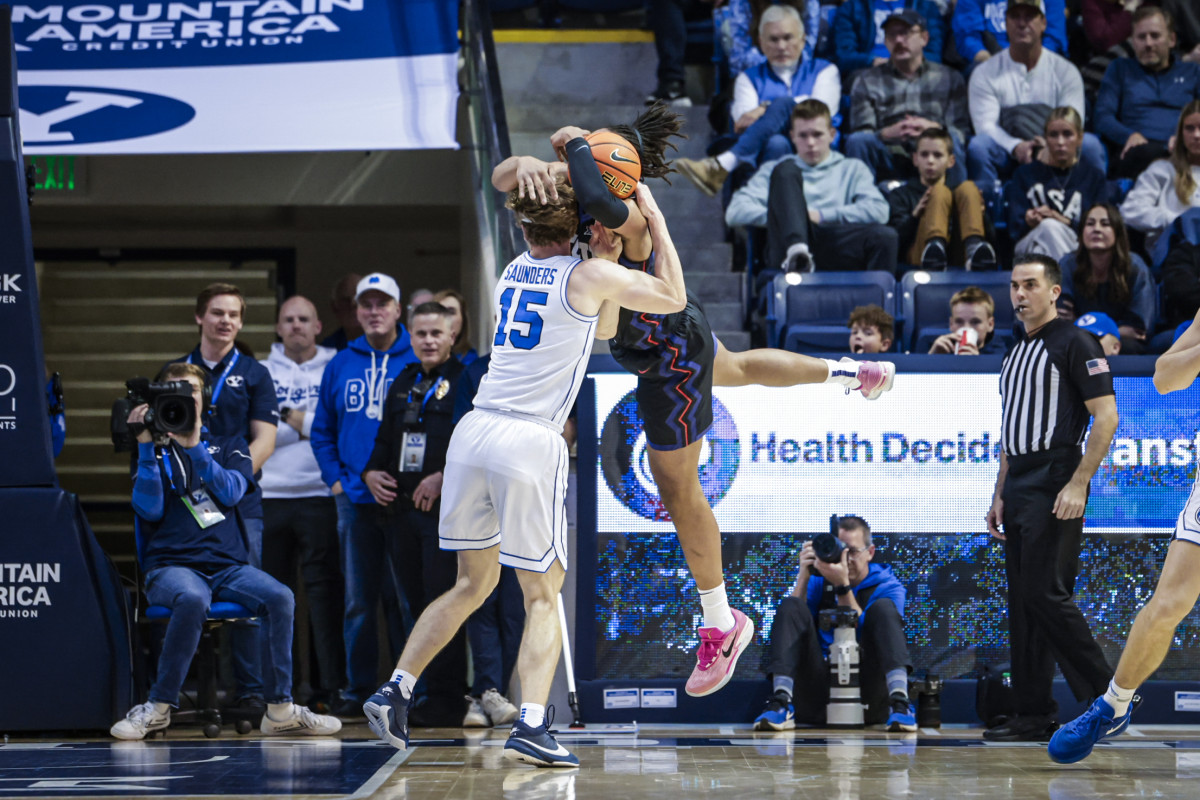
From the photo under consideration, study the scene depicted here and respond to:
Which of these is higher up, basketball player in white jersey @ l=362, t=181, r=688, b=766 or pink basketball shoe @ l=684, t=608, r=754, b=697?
basketball player in white jersey @ l=362, t=181, r=688, b=766

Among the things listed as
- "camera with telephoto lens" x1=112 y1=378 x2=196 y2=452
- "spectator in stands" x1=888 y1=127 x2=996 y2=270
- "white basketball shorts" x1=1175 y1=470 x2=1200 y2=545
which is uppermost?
"spectator in stands" x1=888 y1=127 x2=996 y2=270

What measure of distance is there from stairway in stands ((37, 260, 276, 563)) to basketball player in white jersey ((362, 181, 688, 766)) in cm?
726

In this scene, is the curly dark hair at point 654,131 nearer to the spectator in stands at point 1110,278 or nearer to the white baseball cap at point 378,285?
the white baseball cap at point 378,285

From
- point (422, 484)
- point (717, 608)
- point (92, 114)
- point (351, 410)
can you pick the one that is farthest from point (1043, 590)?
point (92, 114)

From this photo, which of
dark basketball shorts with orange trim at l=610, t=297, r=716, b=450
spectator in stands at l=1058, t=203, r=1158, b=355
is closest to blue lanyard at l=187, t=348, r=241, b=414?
dark basketball shorts with orange trim at l=610, t=297, r=716, b=450

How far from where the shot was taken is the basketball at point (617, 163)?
4.90 meters

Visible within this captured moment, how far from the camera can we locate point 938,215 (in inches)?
337

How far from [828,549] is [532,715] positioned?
7.20 ft

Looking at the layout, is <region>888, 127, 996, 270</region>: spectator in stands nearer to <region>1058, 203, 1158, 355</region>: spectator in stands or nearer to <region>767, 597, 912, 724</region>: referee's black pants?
<region>1058, 203, 1158, 355</region>: spectator in stands

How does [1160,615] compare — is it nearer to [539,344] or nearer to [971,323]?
[539,344]

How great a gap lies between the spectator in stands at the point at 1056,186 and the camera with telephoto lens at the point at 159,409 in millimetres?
5126

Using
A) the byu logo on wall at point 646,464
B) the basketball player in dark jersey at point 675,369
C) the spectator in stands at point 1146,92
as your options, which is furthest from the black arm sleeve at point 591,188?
the spectator in stands at point 1146,92

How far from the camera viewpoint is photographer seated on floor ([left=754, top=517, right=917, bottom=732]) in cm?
665

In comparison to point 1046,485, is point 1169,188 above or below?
above
